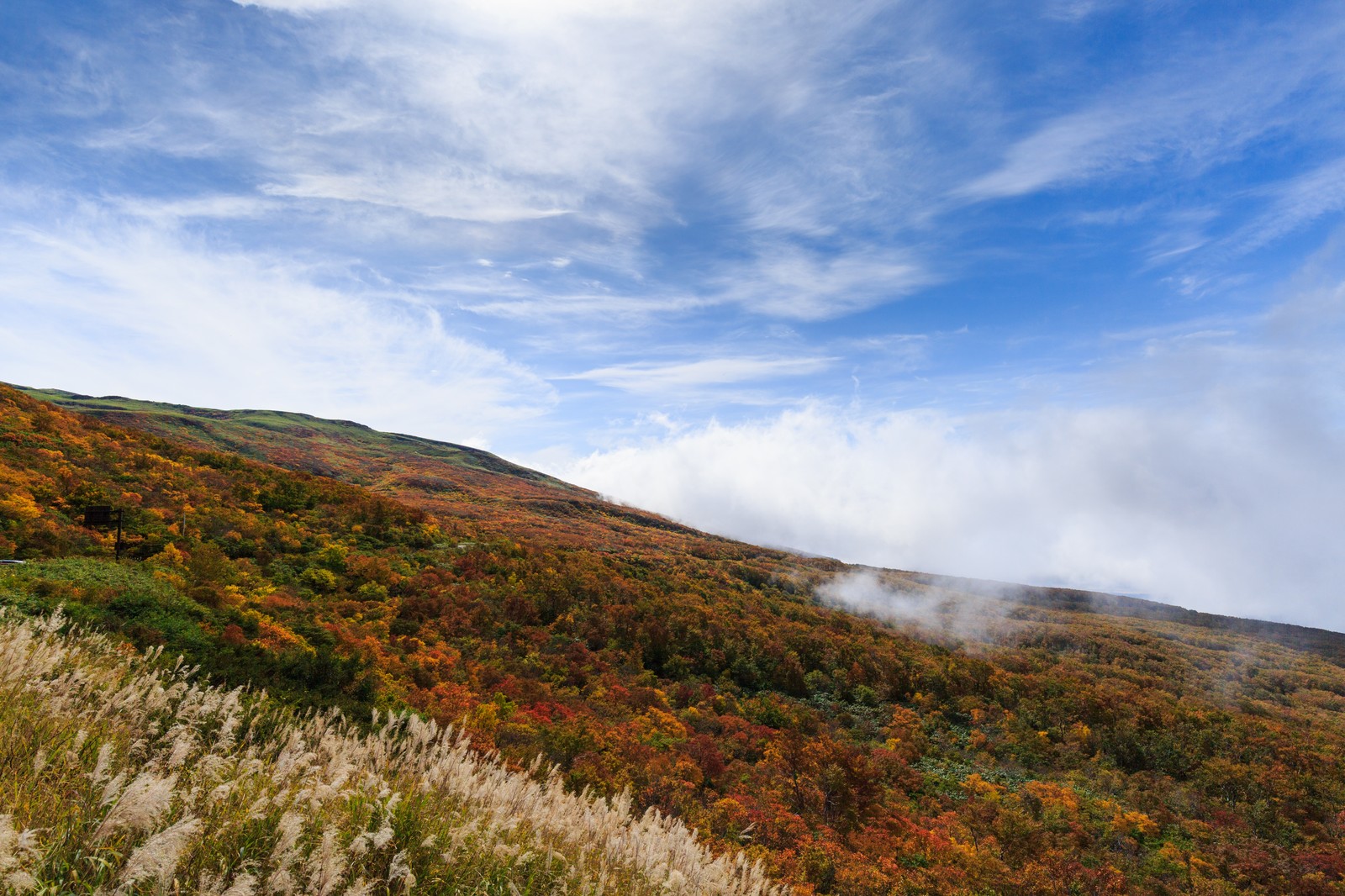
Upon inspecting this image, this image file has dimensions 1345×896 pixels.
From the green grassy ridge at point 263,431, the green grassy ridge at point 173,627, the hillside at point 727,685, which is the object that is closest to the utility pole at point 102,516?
the hillside at point 727,685

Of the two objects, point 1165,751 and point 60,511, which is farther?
point 1165,751

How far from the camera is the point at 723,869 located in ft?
14.5

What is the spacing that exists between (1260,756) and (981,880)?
1624 centimetres

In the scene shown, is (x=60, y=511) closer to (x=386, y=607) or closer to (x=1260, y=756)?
(x=386, y=607)

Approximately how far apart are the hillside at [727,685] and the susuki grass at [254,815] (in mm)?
3406

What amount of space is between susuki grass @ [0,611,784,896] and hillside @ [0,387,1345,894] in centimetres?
341

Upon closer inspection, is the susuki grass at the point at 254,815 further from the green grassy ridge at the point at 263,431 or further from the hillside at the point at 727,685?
the green grassy ridge at the point at 263,431

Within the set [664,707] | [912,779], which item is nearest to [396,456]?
[664,707]

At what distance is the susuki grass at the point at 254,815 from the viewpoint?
245cm

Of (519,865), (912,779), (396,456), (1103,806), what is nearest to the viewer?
(519,865)

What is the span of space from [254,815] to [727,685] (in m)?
20.9

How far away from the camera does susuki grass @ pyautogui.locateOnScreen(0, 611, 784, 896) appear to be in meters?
2.45

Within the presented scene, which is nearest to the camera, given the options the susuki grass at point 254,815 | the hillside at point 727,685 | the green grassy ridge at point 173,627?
the susuki grass at point 254,815

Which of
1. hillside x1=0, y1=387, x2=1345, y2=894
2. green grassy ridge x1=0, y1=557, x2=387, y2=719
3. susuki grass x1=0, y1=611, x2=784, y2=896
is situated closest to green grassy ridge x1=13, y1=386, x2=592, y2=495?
hillside x1=0, y1=387, x2=1345, y2=894
